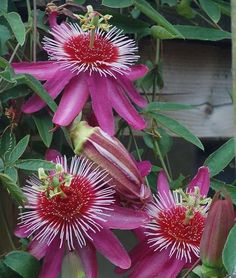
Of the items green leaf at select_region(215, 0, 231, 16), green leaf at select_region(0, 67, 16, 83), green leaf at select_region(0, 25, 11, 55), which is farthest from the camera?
green leaf at select_region(215, 0, 231, 16)

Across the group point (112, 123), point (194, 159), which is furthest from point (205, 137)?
point (112, 123)

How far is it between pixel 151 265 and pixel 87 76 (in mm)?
212

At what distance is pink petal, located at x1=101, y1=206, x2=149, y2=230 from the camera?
0.81 meters

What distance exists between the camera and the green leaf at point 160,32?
3.08ft

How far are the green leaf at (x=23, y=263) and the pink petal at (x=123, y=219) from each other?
0.08m

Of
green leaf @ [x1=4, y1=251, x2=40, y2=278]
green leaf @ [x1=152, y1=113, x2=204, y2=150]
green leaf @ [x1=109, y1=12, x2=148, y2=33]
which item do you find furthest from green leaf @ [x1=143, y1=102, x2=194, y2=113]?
green leaf @ [x1=4, y1=251, x2=40, y2=278]

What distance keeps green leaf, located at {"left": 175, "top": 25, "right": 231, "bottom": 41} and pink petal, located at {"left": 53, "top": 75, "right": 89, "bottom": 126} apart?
18 cm

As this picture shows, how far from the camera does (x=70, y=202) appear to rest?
806mm

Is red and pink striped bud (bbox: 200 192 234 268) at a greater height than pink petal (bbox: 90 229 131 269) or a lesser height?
greater

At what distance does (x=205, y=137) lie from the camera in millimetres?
1112

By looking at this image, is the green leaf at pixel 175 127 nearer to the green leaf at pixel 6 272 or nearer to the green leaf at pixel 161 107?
the green leaf at pixel 161 107

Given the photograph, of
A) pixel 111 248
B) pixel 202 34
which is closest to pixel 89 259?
pixel 111 248

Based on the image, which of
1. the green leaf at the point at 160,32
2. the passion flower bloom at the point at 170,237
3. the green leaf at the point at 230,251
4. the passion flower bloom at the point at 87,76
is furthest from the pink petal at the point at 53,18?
the green leaf at the point at 230,251

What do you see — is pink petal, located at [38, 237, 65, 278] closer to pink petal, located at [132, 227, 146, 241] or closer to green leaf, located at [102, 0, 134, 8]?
pink petal, located at [132, 227, 146, 241]
